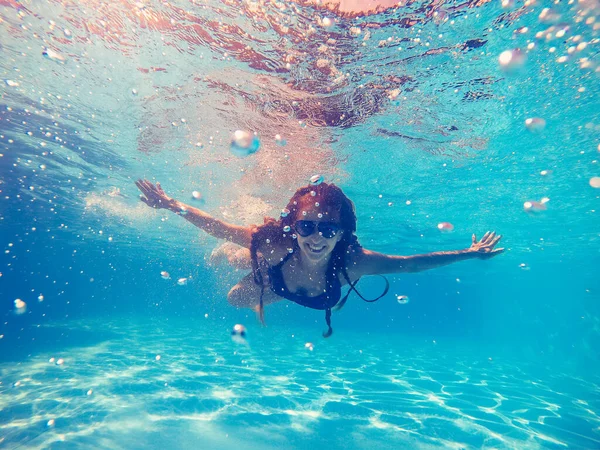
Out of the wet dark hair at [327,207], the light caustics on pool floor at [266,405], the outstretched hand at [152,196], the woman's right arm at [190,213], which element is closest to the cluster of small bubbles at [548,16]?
the wet dark hair at [327,207]

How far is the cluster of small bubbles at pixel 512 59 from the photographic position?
27.9 ft

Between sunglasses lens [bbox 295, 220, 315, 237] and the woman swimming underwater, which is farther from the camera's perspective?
the woman swimming underwater

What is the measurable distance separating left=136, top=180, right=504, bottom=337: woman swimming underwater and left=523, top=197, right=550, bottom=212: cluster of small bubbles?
15.8m

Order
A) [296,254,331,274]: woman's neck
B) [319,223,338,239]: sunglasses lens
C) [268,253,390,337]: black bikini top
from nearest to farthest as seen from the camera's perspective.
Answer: [319,223,338,239]: sunglasses lens
[296,254,331,274]: woman's neck
[268,253,390,337]: black bikini top

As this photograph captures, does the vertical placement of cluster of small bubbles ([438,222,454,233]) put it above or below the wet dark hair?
above

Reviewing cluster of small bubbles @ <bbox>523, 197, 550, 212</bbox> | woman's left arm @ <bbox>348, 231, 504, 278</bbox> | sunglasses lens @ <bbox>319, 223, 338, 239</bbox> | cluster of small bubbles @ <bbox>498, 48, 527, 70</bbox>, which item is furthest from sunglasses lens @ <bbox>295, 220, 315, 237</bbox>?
cluster of small bubbles @ <bbox>523, 197, 550, 212</bbox>

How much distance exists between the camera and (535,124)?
11539 mm

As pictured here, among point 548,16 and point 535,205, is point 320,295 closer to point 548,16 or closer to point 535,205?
point 548,16

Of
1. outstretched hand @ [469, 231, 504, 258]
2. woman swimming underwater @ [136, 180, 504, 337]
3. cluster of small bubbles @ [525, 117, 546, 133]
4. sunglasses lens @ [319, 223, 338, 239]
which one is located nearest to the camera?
sunglasses lens @ [319, 223, 338, 239]

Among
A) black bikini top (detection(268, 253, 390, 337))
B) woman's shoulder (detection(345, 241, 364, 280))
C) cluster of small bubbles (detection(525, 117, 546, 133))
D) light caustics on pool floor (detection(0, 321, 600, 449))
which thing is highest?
cluster of small bubbles (detection(525, 117, 546, 133))

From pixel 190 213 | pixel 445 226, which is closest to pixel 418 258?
pixel 190 213

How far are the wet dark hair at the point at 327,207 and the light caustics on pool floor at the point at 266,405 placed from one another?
219 inches

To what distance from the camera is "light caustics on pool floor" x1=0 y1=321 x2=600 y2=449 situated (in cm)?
821

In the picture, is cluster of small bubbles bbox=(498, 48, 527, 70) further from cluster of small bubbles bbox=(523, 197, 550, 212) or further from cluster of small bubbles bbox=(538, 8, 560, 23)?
cluster of small bubbles bbox=(523, 197, 550, 212)
